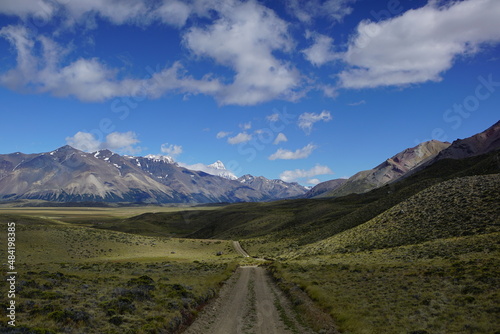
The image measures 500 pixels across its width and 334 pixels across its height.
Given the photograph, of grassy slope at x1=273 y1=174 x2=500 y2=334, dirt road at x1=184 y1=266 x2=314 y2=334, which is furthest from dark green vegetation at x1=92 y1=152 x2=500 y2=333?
dirt road at x1=184 y1=266 x2=314 y2=334

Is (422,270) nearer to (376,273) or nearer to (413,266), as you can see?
(413,266)

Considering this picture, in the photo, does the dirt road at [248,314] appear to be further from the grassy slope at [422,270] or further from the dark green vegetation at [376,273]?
the grassy slope at [422,270]

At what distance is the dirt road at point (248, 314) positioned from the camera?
62.3 feet

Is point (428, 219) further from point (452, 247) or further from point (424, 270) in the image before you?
point (424, 270)

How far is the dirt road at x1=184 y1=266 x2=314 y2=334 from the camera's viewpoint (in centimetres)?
1898

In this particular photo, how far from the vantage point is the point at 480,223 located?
47531 millimetres

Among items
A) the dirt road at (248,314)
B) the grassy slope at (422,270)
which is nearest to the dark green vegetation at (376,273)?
the grassy slope at (422,270)

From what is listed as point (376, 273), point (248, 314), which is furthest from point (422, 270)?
point (248, 314)

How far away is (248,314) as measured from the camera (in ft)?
74.7

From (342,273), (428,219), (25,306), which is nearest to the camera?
(25,306)

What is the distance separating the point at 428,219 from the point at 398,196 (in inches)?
1357

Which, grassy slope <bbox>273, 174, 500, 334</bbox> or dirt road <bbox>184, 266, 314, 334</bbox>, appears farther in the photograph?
dirt road <bbox>184, 266, 314, 334</bbox>

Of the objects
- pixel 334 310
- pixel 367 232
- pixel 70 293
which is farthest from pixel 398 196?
pixel 70 293

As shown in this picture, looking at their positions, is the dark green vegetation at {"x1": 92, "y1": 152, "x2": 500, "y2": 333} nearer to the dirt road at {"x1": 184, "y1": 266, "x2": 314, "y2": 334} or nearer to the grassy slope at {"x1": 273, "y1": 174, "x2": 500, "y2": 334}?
the grassy slope at {"x1": 273, "y1": 174, "x2": 500, "y2": 334}
